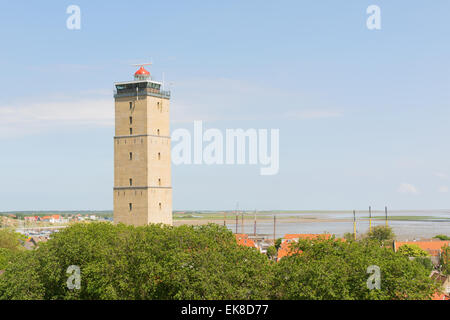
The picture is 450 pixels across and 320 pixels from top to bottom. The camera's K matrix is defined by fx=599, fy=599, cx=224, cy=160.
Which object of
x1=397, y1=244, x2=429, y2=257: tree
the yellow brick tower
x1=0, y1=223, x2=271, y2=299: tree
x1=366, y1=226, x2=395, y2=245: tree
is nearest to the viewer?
x1=0, y1=223, x2=271, y2=299: tree

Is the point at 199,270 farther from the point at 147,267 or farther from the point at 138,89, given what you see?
the point at 138,89

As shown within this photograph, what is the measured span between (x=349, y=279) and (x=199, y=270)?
359 inches

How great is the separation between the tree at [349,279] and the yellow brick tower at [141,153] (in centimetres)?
3648

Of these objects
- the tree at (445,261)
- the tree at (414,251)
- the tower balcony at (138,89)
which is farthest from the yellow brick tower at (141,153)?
the tree at (445,261)

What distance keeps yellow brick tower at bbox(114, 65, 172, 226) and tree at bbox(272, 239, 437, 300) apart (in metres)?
36.5

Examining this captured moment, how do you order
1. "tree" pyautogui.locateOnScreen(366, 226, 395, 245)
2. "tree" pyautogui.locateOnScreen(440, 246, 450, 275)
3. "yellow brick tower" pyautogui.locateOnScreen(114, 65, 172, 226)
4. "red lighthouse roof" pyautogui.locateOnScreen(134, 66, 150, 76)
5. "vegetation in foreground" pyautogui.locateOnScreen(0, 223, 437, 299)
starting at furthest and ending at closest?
"tree" pyautogui.locateOnScreen(366, 226, 395, 245), "tree" pyautogui.locateOnScreen(440, 246, 450, 275), "red lighthouse roof" pyautogui.locateOnScreen(134, 66, 150, 76), "yellow brick tower" pyautogui.locateOnScreen(114, 65, 172, 226), "vegetation in foreground" pyautogui.locateOnScreen(0, 223, 437, 299)

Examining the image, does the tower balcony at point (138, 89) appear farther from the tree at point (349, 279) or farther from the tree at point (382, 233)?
the tree at point (382, 233)

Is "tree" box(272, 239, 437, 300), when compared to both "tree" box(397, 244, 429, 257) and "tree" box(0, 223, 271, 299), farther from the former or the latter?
"tree" box(397, 244, 429, 257)

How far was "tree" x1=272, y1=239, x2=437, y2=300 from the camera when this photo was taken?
1357 inches

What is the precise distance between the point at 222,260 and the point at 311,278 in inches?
253

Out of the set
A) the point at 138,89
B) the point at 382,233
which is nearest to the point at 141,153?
the point at 138,89

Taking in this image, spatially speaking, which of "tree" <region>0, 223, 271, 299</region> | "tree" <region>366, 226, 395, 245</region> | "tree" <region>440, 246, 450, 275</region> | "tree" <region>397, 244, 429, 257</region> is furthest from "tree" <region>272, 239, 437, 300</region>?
"tree" <region>366, 226, 395, 245</region>

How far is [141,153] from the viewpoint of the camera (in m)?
72.6
